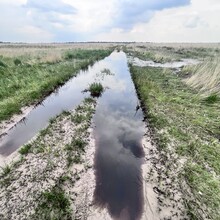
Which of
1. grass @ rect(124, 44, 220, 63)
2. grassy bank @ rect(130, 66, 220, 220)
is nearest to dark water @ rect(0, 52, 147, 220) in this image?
grassy bank @ rect(130, 66, 220, 220)

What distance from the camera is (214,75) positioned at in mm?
14430

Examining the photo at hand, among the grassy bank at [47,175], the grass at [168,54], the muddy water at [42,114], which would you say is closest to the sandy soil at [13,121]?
the muddy water at [42,114]

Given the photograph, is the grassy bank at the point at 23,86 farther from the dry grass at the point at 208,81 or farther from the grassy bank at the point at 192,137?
the dry grass at the point at 208,81

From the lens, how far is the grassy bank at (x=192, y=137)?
536 centimetres

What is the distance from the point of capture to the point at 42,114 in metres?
10.9

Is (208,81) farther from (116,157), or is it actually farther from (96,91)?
(116,157)

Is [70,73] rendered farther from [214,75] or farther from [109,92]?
[214,75]

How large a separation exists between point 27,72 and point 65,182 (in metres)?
14.0

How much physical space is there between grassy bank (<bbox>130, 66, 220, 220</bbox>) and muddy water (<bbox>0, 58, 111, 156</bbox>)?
157 inches

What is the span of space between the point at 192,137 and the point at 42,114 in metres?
6.45

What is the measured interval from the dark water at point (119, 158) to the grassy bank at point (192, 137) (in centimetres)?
80

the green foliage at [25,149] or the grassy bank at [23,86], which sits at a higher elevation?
the green foliage at [25,149]

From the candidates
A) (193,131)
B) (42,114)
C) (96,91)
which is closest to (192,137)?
(193,131)

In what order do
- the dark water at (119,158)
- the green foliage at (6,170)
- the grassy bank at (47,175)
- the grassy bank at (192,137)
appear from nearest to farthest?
the grassy bank at (47,175), the dark water at (119,158), the grassy bank at (192,137), the green foliage at (6,170)
